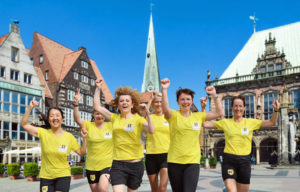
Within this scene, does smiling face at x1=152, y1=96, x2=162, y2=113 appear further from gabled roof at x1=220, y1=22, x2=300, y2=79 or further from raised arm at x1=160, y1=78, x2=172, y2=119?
gabled roof at x1=220, y1=22, x2=300, y2=79

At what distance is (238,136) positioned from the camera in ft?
21.3

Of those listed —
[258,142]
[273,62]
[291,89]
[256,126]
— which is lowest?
[258,142]

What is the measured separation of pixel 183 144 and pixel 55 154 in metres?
2.11

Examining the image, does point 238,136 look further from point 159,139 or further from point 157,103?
point 157,103

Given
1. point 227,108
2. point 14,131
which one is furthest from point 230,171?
point 227,108

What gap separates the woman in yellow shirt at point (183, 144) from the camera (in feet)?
17.5

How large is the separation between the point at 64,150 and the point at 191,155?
2.12 m

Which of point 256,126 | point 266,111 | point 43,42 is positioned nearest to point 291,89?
point 266,111

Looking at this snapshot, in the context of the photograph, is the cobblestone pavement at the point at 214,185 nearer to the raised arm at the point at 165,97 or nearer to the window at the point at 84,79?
the raised arm at the point at 165,97

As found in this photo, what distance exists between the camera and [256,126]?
6.72 metres

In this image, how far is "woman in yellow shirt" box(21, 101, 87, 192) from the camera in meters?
5.57

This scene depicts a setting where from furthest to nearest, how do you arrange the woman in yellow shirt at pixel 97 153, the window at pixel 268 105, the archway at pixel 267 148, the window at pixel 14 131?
1. the window at pixel 268 105
2. the archway at pixel 267 148
3. the window at pixel 14 131
4. the woman in yellow shirt at pixel 97 153

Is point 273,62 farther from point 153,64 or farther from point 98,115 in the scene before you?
point 98,115

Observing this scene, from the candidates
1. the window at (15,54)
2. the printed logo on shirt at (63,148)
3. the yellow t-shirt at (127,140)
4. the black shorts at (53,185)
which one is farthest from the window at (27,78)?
the yellow t-shirt at (127,140)
